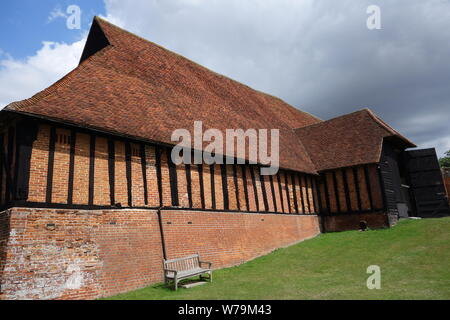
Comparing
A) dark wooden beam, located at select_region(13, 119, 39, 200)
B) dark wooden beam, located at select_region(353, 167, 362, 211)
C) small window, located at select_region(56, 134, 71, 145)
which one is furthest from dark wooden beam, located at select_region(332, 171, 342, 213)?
dark wooden beam, located at select_region(13, 119, 39, 200)

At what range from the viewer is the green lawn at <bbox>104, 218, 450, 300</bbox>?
6.64m

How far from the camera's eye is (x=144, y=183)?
28.8 ft

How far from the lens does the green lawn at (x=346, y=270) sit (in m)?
6.64

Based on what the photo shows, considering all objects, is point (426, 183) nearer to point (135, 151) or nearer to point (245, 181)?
point (245, 181)

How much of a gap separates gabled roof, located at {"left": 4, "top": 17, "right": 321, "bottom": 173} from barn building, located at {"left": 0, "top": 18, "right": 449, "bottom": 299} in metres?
0.06

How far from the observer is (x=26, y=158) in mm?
6914

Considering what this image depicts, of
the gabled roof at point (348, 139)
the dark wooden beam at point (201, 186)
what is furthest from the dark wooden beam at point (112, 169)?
the gabled roof at point (348, 139)

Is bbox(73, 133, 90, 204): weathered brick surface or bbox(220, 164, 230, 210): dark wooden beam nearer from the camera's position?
bbox(73, 133, 90, 204): weathered brick surface

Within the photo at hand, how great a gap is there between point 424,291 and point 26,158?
8.41 metres

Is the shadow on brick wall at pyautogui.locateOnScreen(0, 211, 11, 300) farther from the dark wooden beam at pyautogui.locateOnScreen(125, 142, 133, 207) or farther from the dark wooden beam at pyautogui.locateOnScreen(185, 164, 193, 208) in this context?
the dark wooden beam at pyautogui.locateOnScreen(185, 164, 193, 208)

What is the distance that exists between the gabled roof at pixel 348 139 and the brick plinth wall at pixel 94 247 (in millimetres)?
7778

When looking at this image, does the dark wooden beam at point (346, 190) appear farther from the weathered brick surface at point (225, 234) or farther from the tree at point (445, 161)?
the tree at point (445, 161)

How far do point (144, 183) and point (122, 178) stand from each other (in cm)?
64
